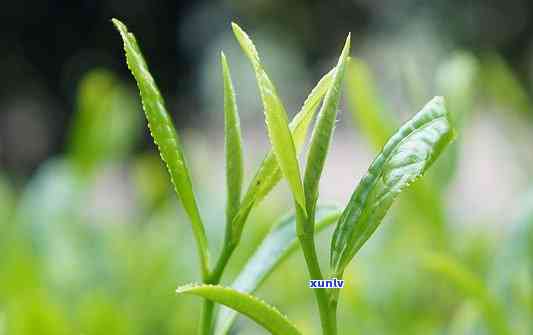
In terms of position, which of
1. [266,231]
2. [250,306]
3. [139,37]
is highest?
[139,37]

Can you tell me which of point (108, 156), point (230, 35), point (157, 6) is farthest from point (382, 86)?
point (108, 156)

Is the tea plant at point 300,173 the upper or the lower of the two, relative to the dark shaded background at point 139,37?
lower

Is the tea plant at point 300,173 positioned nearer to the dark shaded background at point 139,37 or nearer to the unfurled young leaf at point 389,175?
the unfurled young leaf at point 389,175

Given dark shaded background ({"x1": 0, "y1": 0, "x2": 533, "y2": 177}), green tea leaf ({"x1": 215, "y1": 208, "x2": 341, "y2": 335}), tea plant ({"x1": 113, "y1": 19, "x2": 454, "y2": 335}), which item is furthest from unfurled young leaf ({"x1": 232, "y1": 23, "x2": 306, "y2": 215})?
dark shaded background ({"x1": 0, "y1": 0, "x2": 533, "y2": 177})

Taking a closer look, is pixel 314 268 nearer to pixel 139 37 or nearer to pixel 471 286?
pixel 471 286

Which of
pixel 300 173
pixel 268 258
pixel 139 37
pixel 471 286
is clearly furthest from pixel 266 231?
pixel 139 37

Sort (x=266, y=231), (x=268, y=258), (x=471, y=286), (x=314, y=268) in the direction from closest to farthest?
(x=314, y=268) → (x=268, y=258) → (x=471, y=286) → (x=266, y=231)

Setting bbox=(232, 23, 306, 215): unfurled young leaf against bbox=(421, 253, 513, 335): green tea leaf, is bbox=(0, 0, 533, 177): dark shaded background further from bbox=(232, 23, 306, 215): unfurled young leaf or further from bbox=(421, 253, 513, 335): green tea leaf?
bbox=(232, 23, 306, 215): unfurled young leaf

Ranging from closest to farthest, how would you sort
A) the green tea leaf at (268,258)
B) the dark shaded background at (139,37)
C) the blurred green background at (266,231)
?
the green tea leaf at (268,258), the blurred green background at (266,231), the dark shaded background at (139,37)

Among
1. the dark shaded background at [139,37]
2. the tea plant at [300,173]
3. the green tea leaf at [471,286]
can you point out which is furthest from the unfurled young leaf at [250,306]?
the dark shaded background at [139,37]
